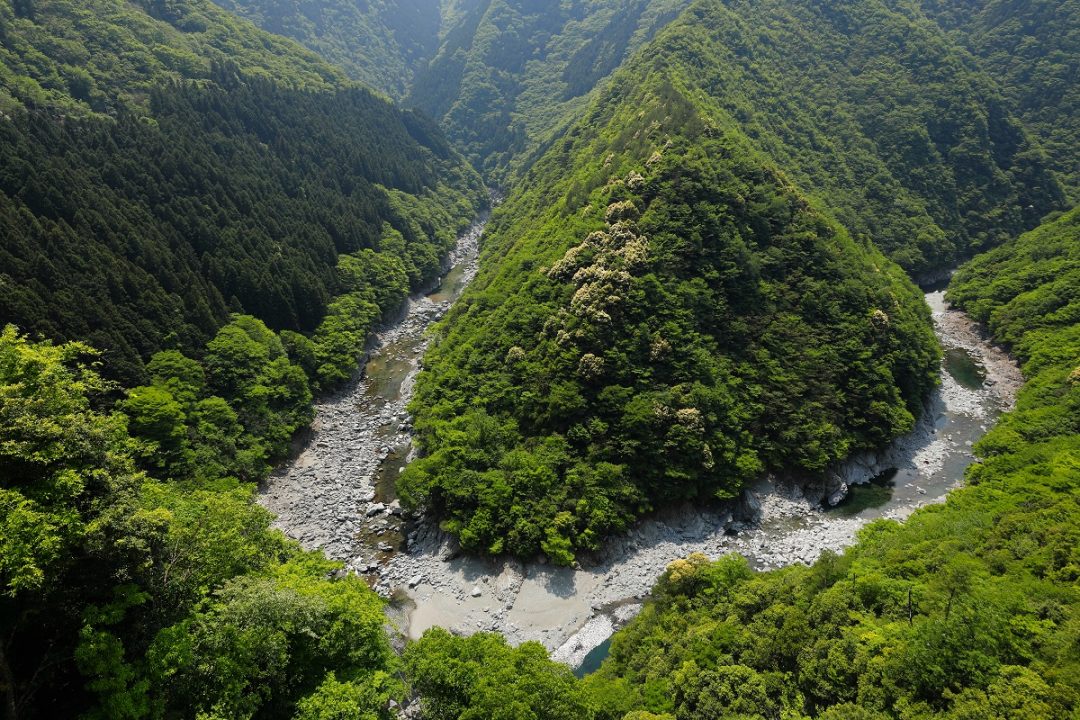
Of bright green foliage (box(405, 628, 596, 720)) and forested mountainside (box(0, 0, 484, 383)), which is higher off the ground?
bright green foliage (box(405, 628, 596, 720))

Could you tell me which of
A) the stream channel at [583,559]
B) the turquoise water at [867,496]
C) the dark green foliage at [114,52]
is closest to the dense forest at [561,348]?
the dark green foliage at [114,52]

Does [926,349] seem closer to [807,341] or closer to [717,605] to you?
[807,341]

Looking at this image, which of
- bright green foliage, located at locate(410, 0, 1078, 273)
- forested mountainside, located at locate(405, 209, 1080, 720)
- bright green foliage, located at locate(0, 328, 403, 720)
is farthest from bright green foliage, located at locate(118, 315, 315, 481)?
bright green foliage, located at locate(410, 0, 1078, 273)

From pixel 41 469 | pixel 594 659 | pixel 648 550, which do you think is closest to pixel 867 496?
pixel 648 550

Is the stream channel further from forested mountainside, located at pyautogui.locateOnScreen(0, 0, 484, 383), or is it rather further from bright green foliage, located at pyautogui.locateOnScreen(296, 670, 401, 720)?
forested mountainside, located at pyautogui.locateOnScreen(0, 0, 484, 383)

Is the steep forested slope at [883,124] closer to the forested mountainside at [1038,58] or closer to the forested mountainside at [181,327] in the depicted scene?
the forested mountainside at [1038,58]

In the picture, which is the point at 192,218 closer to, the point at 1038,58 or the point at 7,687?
the point at 7,687
